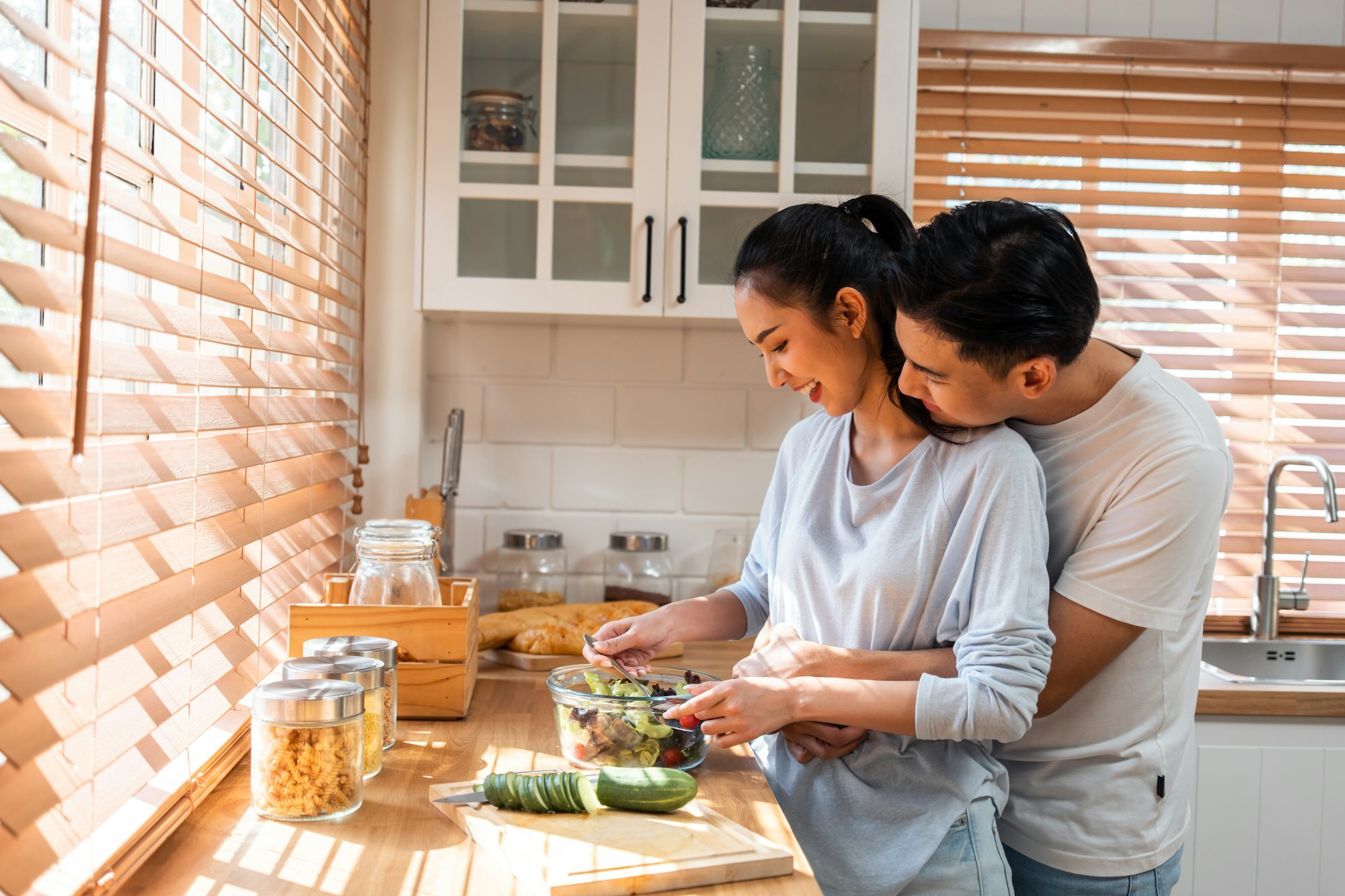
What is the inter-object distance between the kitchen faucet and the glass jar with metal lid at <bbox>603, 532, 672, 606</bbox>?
132cm

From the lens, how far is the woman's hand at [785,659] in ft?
4.06

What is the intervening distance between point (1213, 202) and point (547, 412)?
161cm

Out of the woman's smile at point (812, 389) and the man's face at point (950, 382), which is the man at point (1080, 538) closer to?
the man's face at point (950, 382)

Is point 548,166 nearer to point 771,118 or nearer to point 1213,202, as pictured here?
point 771,118

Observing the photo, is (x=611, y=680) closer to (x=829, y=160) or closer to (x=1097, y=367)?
(x=1097, y=367)

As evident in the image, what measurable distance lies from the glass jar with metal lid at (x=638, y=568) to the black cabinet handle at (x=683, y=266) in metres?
0.51

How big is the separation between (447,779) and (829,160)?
1424 mm

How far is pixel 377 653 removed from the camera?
4.29 feet

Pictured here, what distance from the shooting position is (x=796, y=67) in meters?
2.12

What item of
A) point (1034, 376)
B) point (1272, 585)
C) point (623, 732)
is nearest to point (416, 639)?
point (623, 732)

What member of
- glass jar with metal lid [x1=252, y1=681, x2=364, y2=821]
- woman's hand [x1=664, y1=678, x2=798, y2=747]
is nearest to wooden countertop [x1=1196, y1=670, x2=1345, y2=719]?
woman's hand [x1=664, y1=678, x2=798, y2=747]

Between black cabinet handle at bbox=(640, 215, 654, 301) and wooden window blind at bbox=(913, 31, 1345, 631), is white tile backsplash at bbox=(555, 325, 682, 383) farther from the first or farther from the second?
wooden window blind at bbox=(913, 31, 1345, 631)

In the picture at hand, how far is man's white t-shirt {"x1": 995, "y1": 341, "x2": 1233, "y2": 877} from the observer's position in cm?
124

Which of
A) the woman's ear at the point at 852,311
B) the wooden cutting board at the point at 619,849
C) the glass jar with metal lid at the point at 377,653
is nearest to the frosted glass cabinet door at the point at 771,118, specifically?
the woman's ear at the point at 852,311
